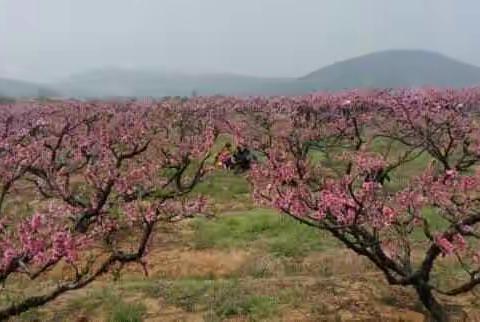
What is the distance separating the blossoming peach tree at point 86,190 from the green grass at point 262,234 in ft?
5.54

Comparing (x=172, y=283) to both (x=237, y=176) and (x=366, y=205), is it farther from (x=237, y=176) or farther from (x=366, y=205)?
(x=237, y=176)

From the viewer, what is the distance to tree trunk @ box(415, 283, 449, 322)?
14.1 m

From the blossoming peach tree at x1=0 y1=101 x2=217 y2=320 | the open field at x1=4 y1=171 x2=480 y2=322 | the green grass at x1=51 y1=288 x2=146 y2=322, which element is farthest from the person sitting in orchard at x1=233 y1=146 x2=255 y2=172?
the green grass at x1=51 y1=288 x2=146 y2=322

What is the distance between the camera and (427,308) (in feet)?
48.0

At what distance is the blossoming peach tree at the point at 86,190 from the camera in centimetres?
1090

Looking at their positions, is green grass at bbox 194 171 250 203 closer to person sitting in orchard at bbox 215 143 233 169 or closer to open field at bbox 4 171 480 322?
person sitting in orchard at bbox 215 143 233 169

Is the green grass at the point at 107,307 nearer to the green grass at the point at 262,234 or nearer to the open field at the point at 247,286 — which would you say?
the open field at the point at 247,286

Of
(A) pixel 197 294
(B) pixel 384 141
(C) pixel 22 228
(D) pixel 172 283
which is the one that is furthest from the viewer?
(B) pixel 384 141

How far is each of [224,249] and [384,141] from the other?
89.8ft

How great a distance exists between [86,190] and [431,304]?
673 inches

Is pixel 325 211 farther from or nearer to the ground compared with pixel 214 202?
A: farther from the ground

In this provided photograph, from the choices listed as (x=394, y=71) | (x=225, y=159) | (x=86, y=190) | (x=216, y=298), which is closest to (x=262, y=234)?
(x=216, y=298)

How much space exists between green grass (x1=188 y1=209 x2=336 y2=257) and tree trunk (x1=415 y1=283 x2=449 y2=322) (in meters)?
6.97

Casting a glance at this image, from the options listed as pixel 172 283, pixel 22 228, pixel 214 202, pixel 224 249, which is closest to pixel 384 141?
pixel 214 202
